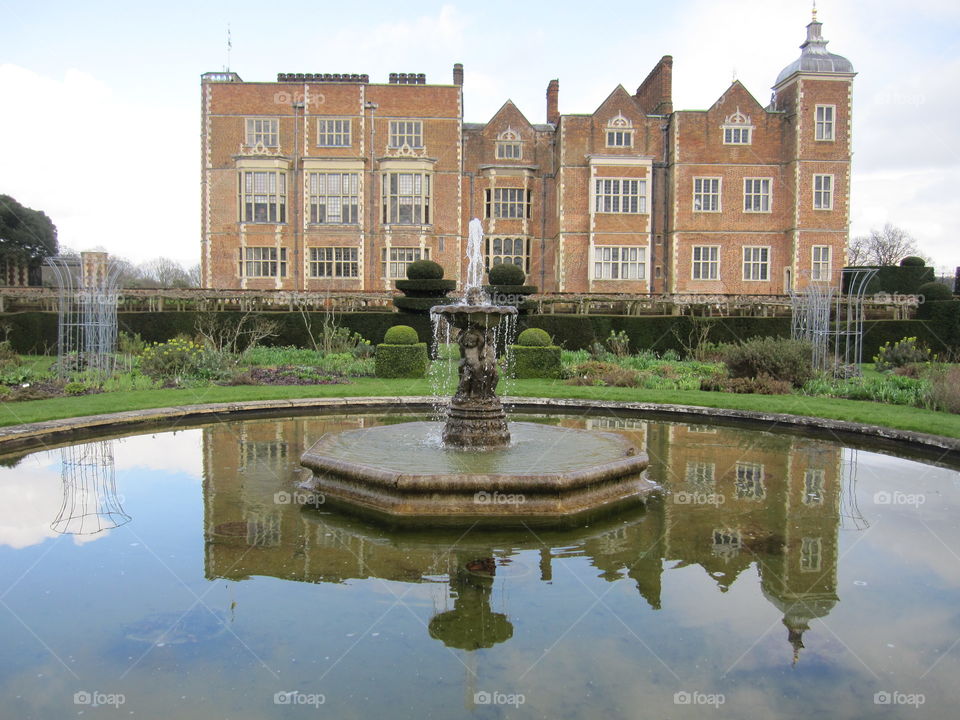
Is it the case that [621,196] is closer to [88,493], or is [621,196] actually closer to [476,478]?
[476,478]

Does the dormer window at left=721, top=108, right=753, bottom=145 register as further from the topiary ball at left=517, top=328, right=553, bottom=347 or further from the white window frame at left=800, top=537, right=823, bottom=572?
the white window frame at left=800, top=537, right=823, bottom=572

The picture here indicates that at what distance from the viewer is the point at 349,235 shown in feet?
99.2

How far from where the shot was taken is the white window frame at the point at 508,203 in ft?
104

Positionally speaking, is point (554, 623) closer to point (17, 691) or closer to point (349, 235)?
point (17, 691)

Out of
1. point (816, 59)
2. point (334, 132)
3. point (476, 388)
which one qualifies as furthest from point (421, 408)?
point (816, 59)

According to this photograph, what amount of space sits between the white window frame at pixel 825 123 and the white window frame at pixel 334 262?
66.3ft

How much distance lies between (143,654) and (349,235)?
1084 inches

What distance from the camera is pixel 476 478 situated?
20.7ft

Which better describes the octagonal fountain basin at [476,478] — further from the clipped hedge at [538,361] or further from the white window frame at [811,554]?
the clipped hedge at [538,361]

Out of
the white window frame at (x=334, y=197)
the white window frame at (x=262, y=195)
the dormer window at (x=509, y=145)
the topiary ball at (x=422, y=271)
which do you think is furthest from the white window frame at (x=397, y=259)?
the topiary ball at (x=422, y=271)

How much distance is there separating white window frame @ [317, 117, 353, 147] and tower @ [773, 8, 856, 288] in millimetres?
18979

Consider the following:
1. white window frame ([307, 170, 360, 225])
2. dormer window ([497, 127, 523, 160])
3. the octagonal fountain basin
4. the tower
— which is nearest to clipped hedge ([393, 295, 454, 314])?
white window frame ([307, 170, 360, 225])

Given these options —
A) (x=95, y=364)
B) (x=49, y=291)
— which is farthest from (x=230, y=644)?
(x=49, y=291)

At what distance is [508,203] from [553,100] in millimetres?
6016
